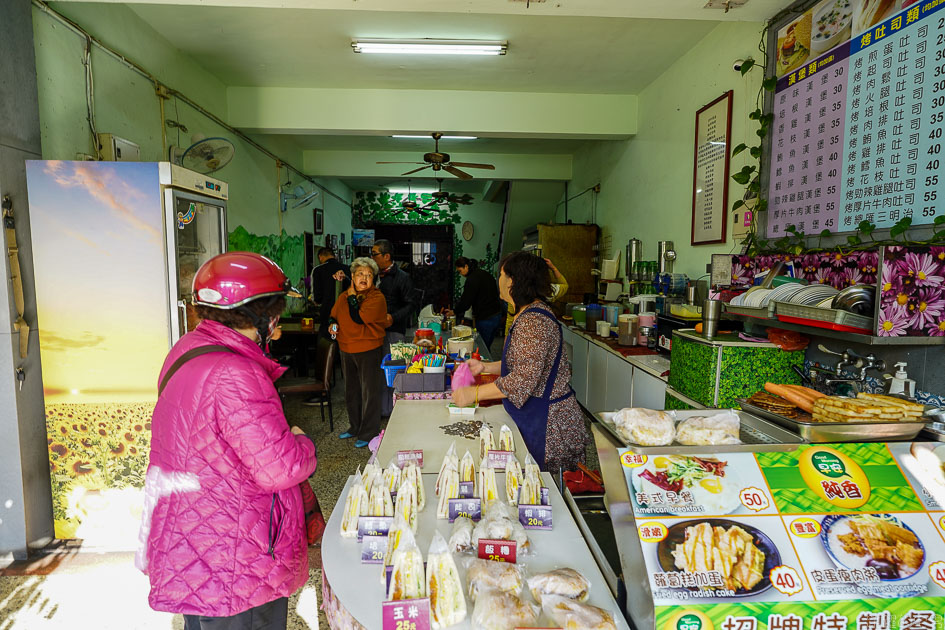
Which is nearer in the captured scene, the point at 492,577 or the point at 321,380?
the point at 492,577

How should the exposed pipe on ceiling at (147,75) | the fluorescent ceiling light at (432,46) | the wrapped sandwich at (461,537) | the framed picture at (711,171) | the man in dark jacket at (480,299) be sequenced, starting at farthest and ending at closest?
the man in dark jacket at (480,299) → the fluorescent ceiling light at (432,46) → the framed picture at (711,171) → the exposed pipe on ceiling at (147,75) → the wrapped sandwich at (461,537)

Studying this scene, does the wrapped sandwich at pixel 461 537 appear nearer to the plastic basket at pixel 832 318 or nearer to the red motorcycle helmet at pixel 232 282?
the red motorcycle helmet at pixel 232 282

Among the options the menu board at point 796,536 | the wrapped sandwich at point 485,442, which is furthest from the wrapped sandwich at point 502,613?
the wrapped sandwich at point 485,442

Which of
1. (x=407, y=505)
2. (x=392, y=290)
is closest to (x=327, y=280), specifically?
(x=392, y=290)

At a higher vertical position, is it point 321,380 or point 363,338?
point 363,338

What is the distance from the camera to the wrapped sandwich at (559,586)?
119 cm

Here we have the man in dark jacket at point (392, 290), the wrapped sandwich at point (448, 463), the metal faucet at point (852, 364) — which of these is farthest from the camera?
the man in dark jacket at point (392, 290)

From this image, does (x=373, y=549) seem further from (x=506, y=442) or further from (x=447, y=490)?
(x=506, y=442)

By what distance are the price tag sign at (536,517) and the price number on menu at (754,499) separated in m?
0.58

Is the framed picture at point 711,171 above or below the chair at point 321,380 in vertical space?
above

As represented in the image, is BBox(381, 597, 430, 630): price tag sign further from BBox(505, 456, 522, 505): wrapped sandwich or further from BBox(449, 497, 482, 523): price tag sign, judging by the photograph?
BBox(505, 456, 522, 505): wrapped sandwich

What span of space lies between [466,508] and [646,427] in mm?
617

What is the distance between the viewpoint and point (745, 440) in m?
1.37

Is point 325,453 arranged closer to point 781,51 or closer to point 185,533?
point 185,533
